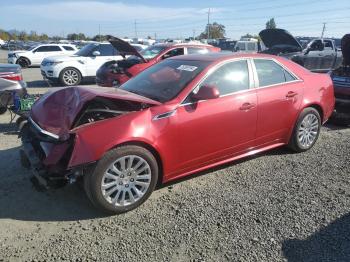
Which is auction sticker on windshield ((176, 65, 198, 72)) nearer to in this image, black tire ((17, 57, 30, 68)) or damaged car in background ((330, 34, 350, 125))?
damaged car in background ((330, 34, 350, 125))

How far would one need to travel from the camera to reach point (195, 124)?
13.6 feet

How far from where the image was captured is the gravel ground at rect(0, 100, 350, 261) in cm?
320

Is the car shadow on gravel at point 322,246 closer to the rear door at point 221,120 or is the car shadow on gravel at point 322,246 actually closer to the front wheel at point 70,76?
the rear door at point 221,120

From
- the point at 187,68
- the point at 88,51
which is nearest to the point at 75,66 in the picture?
the point at 88,51

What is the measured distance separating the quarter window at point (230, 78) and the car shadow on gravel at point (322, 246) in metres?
1.96

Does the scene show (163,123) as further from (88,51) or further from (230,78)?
(88,51)

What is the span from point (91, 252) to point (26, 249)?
60cm

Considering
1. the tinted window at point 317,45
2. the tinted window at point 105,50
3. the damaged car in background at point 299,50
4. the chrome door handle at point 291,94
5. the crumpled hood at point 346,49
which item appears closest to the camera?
the chrome door handle at point 291,94

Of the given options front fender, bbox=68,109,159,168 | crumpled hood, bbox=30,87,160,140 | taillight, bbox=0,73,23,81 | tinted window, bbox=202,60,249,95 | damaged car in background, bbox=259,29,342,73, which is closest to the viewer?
front fender, bbox=68,109,159,168

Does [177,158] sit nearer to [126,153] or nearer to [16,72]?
[126,153]

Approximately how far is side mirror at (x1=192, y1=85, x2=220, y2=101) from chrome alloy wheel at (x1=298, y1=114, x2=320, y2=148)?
1956mm

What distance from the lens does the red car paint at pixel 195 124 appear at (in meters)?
3.65

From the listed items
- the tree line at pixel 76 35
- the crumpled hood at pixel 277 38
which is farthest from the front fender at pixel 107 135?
the tree line at pixel 76 35

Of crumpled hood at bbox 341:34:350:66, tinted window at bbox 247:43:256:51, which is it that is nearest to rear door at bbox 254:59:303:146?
crumpled hood at bbox 341:34:350:66
